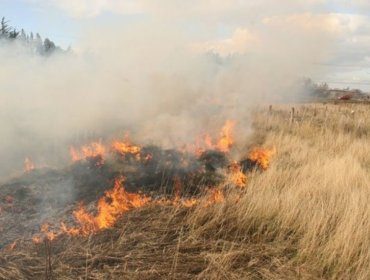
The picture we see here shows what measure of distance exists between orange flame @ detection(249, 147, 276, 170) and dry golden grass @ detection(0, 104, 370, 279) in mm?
1128

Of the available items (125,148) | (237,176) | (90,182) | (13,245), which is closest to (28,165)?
(90,182)

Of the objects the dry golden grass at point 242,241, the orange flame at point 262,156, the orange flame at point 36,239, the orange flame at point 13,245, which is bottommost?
the orange flame at point 13,245

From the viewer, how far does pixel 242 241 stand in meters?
5.12

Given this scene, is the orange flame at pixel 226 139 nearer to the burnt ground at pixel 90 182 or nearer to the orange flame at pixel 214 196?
the burnt ground at pixel 90 182

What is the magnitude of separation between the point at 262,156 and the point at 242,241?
12.1 ft

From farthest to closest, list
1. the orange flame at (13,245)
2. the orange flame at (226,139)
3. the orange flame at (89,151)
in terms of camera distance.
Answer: the orange flame at (226,139) < the orange flame at (89,151) < the orange flame at (13,245)

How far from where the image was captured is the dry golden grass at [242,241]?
170 inches

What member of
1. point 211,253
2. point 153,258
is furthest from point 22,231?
point 211,253

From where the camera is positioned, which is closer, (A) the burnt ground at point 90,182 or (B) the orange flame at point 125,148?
(A) the burnt ground at point 90,182

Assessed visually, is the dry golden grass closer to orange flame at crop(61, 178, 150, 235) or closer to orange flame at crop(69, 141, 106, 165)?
orange flame at crop(61, 178, 150, 235)

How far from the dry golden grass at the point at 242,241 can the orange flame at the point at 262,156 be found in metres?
1.13

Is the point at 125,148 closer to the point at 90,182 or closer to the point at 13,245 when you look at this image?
the point at 90,182

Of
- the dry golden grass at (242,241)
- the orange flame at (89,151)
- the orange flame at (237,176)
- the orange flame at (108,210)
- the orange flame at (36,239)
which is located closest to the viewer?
the dry golden grass at (242,241)

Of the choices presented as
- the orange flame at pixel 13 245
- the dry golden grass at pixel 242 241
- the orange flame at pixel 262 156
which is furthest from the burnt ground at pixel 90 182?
the dry golden grass at pixel 242 241
